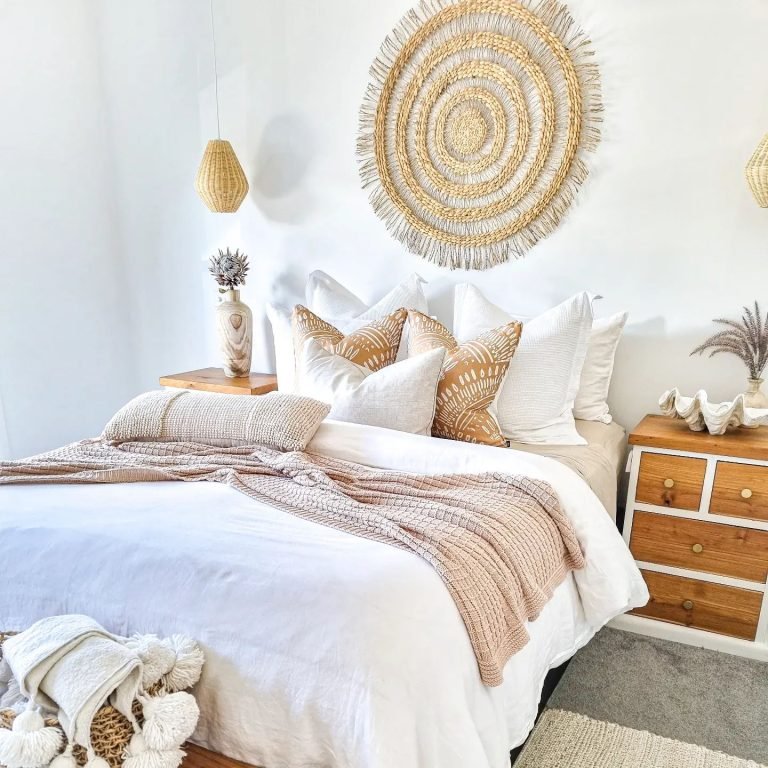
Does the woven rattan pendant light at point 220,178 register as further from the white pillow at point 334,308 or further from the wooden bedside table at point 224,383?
the wooden bedside table at point 224,383

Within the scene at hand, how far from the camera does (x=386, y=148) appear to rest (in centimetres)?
284

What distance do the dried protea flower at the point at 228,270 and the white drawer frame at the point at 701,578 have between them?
6.13 feet

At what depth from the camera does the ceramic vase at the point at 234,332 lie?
3.00 metres

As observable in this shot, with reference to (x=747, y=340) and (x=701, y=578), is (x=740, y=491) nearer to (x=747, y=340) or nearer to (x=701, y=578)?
(x=701, y=578)

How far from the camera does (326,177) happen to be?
118 inches

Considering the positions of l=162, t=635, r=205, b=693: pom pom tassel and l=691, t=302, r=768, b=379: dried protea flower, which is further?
l=691, t=302, r=768, b=379: dried protea flower

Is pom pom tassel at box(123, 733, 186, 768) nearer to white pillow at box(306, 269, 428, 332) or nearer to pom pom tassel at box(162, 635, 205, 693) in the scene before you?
pom pom tassel at box(162, 635, 205, 693)

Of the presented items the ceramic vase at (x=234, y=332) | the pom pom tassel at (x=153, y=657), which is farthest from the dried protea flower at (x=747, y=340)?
the pom pom tassel at (x=153, y=657)

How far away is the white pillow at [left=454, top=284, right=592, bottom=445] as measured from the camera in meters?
2.24

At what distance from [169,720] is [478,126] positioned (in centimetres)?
229

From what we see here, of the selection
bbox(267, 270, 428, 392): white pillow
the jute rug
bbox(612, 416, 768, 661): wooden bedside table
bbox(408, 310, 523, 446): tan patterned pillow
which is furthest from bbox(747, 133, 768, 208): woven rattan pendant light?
the jute rug

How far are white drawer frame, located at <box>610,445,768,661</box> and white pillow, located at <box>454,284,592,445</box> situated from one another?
0.26 meters

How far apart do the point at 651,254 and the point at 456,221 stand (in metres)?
0.77

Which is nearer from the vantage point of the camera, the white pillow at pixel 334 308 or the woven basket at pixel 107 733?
the woven basket at pixel 107 733
